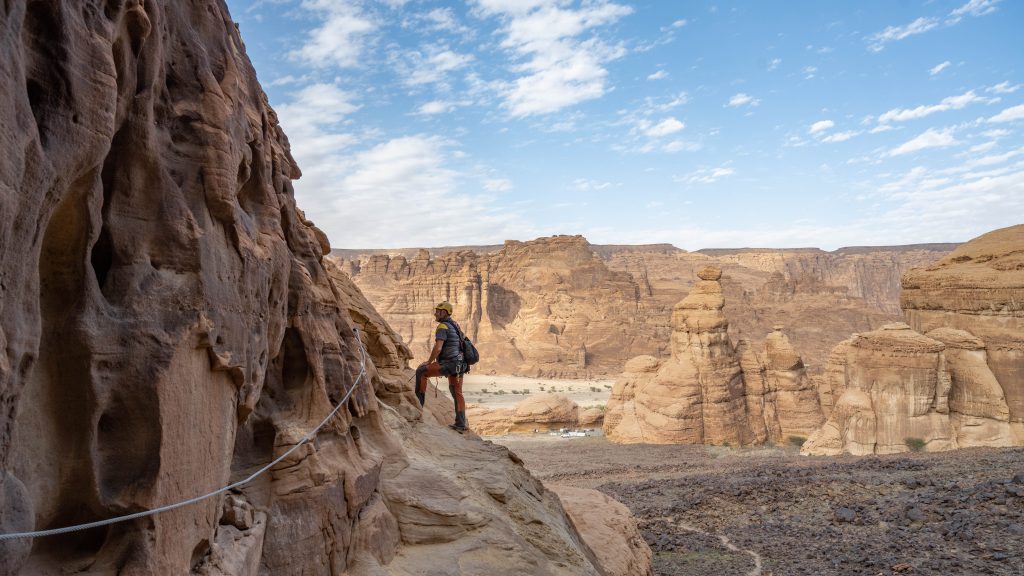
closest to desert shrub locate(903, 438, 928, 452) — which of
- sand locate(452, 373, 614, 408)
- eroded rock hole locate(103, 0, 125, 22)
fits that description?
sand locate(452, 373, 614, 408)

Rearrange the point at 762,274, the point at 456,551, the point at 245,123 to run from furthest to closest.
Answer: the point at 762,274, the point at 456,551, the point at 245,123

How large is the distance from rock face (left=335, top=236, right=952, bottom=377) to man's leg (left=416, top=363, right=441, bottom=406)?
4286 centimetres

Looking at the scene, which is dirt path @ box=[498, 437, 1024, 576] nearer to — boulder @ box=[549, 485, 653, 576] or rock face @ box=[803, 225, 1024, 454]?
boulder @ box=[549, 485, 653, 576]

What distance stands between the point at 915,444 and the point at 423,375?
17764 millimetres

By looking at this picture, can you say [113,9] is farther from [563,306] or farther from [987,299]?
[563,306]

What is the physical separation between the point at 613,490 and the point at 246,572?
37.7 ft

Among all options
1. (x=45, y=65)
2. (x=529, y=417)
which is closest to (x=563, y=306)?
(x=529, y=417)

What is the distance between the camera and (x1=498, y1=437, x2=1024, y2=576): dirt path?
25.8 ft

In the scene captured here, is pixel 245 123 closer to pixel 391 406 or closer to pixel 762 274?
pixel 391 406

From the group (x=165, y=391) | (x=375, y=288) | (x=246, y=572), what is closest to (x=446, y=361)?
(x=246, y=572)

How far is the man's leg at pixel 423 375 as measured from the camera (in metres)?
6.96

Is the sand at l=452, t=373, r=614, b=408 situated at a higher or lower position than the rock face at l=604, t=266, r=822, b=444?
lower

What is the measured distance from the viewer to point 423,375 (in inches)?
289

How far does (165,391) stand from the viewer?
283cm
